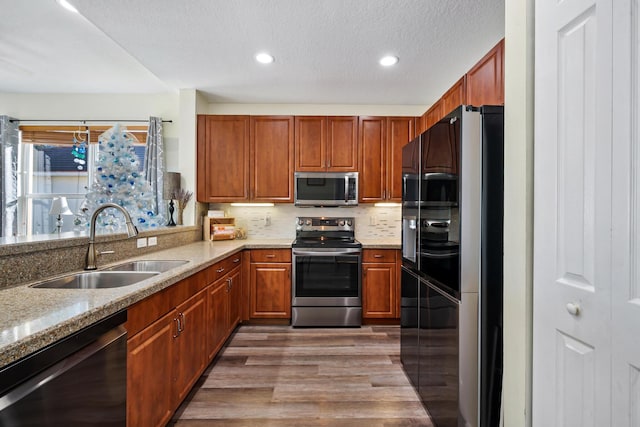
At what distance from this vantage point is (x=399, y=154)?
12.6ft

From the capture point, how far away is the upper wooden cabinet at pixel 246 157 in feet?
12.6

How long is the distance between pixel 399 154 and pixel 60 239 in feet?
10.5

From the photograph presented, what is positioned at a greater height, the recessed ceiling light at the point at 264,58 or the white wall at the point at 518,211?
the recessed ceiling light at the point at 264,58

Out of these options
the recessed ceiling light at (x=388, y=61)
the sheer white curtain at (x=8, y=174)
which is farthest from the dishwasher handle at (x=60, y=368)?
the sheer white curtain at (x=8, y=174)

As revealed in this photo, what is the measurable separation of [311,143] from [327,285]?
5.29ft

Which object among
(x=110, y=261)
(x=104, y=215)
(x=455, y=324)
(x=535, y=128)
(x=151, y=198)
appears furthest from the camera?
(x=151, y=198)

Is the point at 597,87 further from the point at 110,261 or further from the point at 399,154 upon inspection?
the point at 399,154

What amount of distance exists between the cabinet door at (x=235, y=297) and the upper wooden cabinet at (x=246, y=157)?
102 cm

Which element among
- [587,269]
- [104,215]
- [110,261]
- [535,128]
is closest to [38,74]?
[104,215]

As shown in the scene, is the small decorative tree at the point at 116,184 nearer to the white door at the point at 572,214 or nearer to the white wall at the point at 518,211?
the white wall at the point at 518,211

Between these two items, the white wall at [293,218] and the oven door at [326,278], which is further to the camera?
the white wall at [293,218]

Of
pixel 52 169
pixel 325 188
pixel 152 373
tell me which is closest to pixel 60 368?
pixel 152 373

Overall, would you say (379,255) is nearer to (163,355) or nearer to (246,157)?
(246,157)

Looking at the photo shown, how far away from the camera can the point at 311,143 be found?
384 cm
